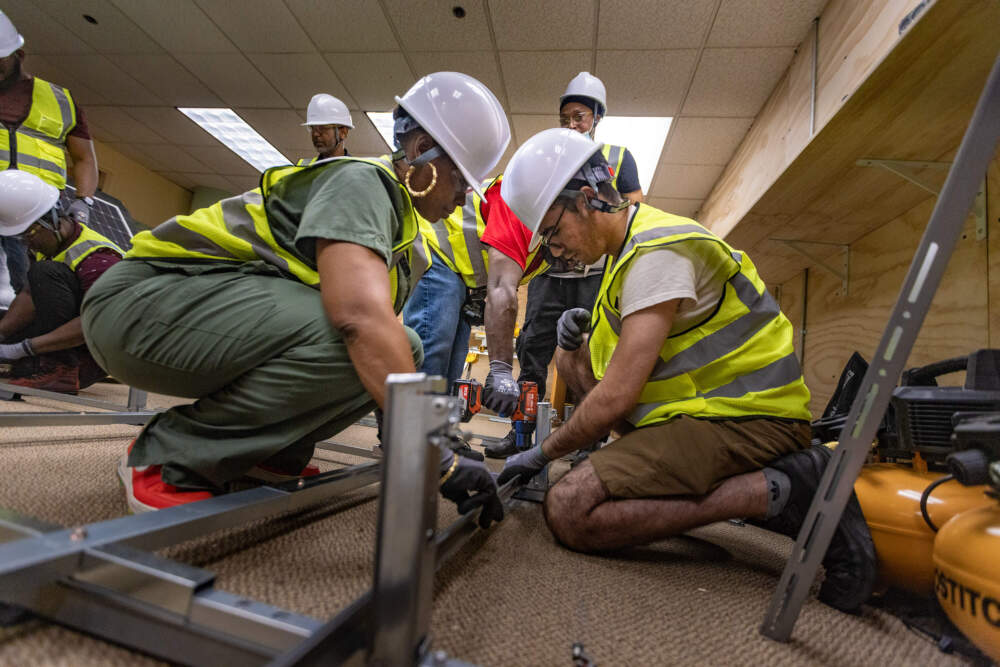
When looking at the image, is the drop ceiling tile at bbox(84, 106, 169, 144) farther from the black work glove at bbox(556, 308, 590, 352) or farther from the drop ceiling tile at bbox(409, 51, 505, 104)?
the black work glove at bbox(556, 308, 590, 352)

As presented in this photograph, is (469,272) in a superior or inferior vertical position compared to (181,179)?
inferior

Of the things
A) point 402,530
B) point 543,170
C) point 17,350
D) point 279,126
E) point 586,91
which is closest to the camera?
point 402,530

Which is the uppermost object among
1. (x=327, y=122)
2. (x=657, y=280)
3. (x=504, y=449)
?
(x=327, y=122)

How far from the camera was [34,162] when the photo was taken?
81.6 inches

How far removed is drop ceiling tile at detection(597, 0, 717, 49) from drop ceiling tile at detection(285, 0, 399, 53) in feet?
4.11

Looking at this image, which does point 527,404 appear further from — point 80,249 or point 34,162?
point 34,162

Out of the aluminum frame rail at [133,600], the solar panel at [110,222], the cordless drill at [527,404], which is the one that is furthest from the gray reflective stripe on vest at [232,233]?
the solar panel at [110,222]

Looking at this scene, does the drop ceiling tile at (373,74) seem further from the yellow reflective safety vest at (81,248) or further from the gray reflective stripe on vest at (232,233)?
the gray reflective stripe on vest at (232,233)

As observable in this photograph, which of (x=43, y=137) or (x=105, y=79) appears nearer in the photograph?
(x=43, y=137)

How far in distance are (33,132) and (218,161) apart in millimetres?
3297

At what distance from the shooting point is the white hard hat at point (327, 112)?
293cm

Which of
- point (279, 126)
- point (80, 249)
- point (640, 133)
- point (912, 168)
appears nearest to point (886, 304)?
point (912, 168)

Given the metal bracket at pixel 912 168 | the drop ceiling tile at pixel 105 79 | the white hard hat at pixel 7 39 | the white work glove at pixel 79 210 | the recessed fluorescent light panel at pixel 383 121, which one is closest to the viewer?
the metal bracket at pixel 912 168

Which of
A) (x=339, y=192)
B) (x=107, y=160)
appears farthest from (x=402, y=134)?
(x=107, y=160)
